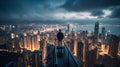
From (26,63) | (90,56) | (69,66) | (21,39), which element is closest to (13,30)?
(21,39)

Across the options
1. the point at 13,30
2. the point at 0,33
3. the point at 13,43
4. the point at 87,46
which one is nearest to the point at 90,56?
the point at 87,46

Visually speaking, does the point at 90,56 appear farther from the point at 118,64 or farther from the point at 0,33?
the point at 0,33

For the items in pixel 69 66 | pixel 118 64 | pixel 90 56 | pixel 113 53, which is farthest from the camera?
pixel 113 53

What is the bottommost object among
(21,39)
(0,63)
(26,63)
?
(26,63)

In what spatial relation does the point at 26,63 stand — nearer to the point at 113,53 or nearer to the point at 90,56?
the point at 90,56

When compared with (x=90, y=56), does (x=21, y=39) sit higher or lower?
higher

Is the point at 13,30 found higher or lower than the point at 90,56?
higher

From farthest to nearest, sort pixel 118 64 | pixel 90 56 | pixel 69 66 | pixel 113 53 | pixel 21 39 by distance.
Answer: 1. pixel 21 39
2. pixel 113 53
3. pixel 90 56
4. pixel 118 64
5. pixel 69 66

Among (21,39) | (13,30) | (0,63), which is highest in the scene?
(13,30)

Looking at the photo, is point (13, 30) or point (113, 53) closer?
point (113, 53)
